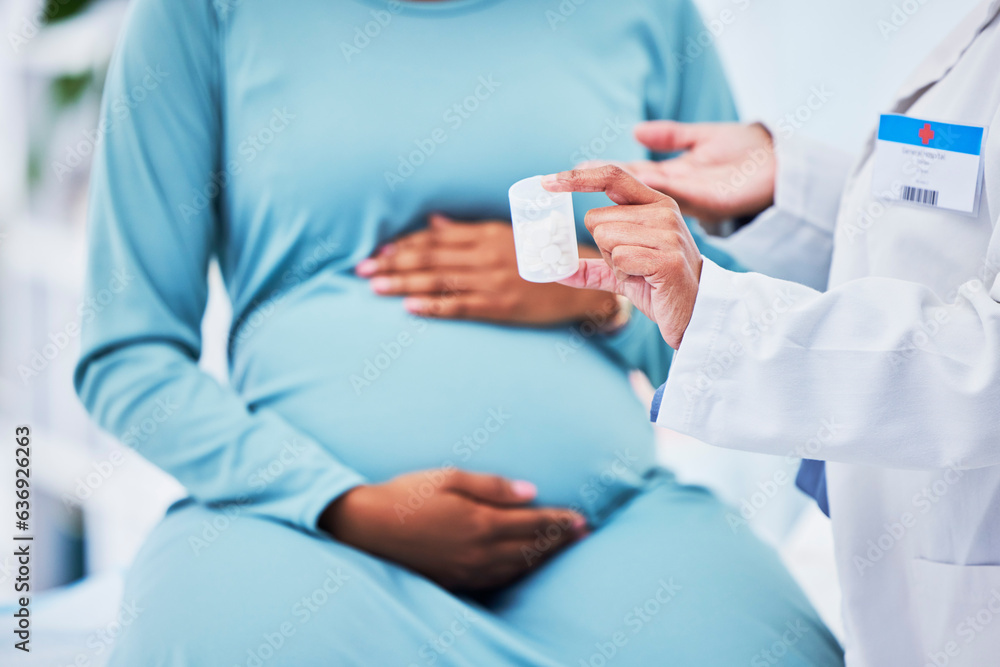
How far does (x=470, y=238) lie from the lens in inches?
44.8

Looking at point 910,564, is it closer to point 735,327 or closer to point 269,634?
point 735,327

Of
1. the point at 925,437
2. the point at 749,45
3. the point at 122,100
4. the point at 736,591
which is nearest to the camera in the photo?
the point at 925,437

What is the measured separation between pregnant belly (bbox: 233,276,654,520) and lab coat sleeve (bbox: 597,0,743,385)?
0.22 metres

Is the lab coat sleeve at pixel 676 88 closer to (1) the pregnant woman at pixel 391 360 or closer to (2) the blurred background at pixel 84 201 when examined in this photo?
(1) the pregnant woman at pixel 391 360

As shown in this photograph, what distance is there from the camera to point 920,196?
86 centimetres

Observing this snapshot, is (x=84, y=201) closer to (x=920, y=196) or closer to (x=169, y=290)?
(x=169, y=290)

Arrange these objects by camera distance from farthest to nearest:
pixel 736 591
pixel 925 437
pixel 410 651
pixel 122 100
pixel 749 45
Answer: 1. pixel 749 45
2. pixel 122 100
3. pixel 736 591
4. pixel 410 651
5. pixel 925 437

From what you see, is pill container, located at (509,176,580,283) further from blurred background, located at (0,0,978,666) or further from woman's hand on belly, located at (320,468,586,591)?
blurred background, located at (0,0,978,666)

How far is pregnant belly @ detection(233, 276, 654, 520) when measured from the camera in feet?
3.34

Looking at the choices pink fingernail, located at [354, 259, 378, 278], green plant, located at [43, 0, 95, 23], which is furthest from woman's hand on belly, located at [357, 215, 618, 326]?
green plant, located at [43, 0, 95, 23]

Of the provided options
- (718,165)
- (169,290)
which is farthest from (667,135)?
(169,290)

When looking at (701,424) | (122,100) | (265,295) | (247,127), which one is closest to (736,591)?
(701,424)

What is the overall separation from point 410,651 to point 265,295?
0.59 metres

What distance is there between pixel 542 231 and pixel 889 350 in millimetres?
363
